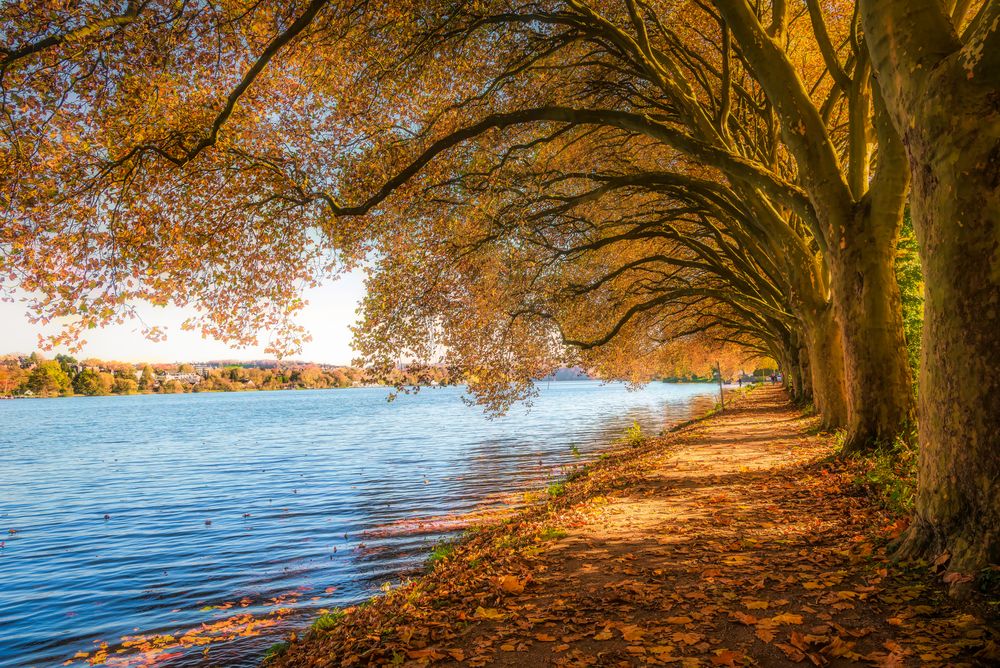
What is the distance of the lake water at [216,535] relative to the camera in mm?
10578

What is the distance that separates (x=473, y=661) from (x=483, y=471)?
22.9 m

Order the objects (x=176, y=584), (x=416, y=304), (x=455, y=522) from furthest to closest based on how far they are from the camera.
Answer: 1. (x=455, y=522)
2. (x=416, y=304)
3. (x=176, y=584)

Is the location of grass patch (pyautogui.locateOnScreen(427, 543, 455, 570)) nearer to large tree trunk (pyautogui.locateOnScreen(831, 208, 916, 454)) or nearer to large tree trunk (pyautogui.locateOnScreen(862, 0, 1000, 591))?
large tree trunk (pyautogui.locateOnScreen(831, 208, 916, 454))

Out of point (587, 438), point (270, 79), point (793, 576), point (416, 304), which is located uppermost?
point (270, 79)

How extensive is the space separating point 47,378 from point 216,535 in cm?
20888

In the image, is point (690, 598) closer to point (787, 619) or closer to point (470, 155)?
point (787, 619)

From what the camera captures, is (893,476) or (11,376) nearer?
(893,476)

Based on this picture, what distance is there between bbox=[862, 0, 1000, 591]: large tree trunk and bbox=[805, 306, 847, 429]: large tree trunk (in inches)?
434

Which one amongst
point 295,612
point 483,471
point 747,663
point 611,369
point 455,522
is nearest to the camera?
point 747,663

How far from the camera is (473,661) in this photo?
4.75 metres

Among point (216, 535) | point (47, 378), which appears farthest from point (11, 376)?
point (216, 535)

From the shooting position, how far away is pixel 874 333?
1018cm

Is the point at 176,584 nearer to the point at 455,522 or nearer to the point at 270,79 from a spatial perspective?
the point at 455,522

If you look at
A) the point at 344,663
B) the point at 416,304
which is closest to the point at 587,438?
the point at 416,304
